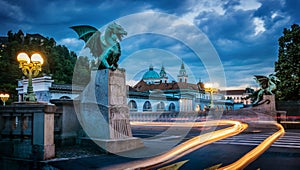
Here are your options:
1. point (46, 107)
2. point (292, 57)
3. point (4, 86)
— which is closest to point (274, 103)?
point (292, 57)

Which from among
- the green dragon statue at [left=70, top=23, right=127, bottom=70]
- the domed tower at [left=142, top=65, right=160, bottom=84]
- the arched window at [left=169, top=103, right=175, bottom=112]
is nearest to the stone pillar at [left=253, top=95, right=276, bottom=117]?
the green dragon statue at [left=70, top=23, right=127, bottom=70]

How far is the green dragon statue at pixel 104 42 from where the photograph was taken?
10102 millimetres

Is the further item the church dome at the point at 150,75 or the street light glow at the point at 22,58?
the church dome at the point at 150,75

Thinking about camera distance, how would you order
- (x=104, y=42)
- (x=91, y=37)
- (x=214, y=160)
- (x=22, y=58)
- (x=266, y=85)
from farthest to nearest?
(x=266, y=85) → (x=22, y=58) → (x=91, y=37) → (x=104, y=42) → (x=214, y=160)

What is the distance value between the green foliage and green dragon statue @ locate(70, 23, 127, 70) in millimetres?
39462

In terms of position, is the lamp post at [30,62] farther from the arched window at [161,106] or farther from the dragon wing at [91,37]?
the arched window at [161,106]

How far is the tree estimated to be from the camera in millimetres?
32531

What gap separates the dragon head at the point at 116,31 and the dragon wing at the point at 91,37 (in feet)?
1.68

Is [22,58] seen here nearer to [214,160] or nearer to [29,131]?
[29,131]

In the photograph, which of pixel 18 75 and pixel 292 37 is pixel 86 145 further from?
pixel 18 75

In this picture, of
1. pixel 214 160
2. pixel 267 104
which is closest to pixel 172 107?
pixel 267 104

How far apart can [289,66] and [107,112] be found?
30345 millimetres

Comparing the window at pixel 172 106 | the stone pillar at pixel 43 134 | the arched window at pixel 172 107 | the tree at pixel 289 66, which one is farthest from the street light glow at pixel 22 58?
the window at pixel 172 106

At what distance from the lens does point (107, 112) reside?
9570mm
